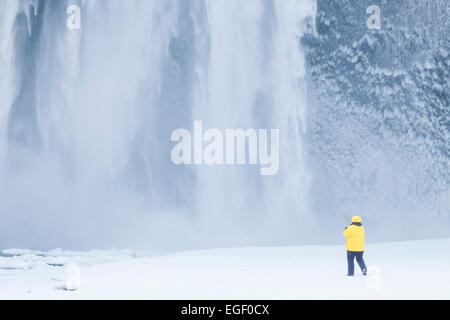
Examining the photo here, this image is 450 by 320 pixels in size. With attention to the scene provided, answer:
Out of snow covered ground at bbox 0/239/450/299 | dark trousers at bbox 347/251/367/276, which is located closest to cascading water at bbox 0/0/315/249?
snow covered ground at bbox 0/239/450/299

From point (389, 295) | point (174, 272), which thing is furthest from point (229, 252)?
point (389, 295)

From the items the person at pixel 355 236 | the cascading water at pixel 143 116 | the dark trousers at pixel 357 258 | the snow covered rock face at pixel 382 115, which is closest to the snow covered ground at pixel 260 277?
the dark trousers at pixel 357 258

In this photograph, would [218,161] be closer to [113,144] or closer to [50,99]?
[113,144]

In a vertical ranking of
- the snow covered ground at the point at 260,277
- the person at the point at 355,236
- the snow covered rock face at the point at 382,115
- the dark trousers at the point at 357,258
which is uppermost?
the snow covered rock face at the point at 382,115

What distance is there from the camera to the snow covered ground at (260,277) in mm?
6137

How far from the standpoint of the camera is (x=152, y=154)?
765 inches

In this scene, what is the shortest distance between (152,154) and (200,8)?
4943 millimetres

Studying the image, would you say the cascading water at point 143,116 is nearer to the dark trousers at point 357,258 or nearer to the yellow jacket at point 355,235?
the dark trousers at point 357,258

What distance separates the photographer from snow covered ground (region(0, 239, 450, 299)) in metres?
6.14

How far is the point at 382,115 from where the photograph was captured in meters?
16.9

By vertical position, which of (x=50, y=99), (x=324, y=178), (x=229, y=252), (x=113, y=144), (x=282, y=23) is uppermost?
(x=282, y=23)

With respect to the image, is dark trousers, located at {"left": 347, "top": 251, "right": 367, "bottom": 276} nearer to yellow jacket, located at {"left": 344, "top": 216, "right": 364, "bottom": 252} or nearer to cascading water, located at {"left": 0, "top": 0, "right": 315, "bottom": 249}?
yellow jacket, located at {"left": 344, "top": 216, "right": 364, "bottom": 252}

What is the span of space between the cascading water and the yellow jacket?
32.8ft

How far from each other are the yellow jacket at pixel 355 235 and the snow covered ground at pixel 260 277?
37cm
